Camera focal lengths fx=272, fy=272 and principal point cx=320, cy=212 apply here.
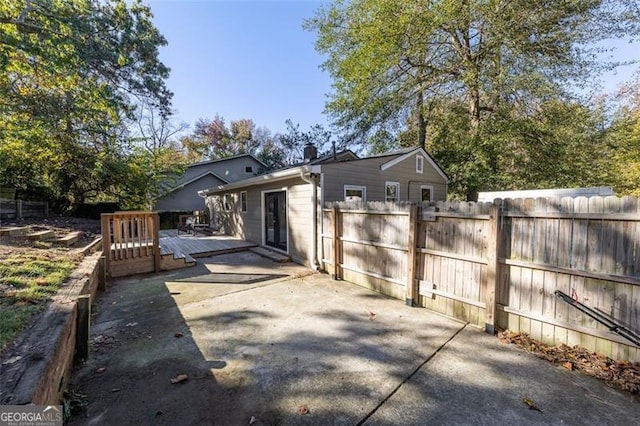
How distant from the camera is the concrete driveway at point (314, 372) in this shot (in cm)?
217

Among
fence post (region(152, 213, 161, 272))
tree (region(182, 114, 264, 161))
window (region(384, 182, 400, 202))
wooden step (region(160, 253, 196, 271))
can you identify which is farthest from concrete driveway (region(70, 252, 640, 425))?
tree (region(182, 114, 264, 161))

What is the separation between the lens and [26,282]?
3496 millimetres

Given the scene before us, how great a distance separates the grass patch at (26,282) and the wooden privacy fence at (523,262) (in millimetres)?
4703

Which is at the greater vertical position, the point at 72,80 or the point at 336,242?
the point at 72,80

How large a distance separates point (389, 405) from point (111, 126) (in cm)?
1305

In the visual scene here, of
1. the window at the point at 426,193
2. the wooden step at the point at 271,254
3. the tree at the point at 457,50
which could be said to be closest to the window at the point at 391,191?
the window at the point at 426,193

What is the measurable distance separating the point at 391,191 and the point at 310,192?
3.86 meters

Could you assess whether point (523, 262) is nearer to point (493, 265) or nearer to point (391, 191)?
point (493, 265)

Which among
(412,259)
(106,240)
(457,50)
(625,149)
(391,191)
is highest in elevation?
(457,50)

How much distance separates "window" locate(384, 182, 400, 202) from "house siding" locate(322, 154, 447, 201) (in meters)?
0.14

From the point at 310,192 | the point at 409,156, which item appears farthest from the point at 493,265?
the point at 409,156

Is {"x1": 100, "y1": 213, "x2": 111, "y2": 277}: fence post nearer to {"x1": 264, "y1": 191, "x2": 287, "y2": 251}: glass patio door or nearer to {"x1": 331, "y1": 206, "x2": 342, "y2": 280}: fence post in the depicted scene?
{"x1": 264, "y1": 191, "x2": 287, "y2": 251}: glass patio door

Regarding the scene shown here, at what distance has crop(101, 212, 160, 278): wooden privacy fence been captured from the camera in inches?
241

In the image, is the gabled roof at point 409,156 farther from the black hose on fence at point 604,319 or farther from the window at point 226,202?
the window at point 226,202
